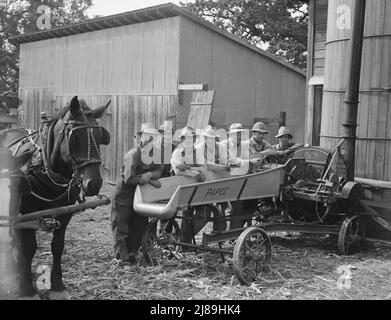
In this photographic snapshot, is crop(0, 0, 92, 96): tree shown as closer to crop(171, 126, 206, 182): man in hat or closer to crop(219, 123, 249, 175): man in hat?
crop(219, 123, 249, 175): man in hat

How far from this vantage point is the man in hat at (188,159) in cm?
709

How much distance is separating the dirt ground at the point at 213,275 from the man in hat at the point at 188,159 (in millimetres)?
1216

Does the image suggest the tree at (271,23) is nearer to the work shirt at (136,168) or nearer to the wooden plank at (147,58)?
the wooden plank at (147,58)

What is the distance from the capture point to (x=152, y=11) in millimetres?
12367

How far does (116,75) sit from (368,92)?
7.57m

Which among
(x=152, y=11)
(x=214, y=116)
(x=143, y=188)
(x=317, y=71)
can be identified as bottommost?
(x=143, y=188)

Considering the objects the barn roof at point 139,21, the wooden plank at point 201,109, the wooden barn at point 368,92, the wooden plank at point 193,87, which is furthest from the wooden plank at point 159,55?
the wooden barn at point 368,92

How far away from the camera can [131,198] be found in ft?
23.7

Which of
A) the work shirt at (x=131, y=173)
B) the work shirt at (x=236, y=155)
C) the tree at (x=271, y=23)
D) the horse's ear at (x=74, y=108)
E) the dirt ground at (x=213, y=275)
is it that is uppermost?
the tree at (x=271, y=23)

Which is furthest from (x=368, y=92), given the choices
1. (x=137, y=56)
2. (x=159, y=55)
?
(x=137, y=56)
